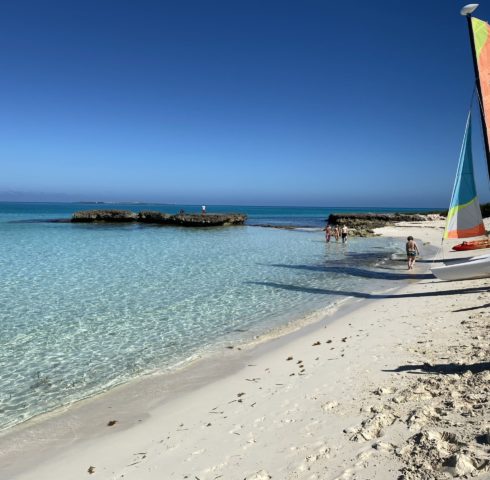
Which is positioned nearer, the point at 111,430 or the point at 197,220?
the point at 111,430

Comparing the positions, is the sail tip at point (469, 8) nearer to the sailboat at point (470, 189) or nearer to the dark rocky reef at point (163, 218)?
the sailboat at point (470, 189)

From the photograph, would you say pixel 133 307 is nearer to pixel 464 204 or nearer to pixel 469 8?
pixel 464 204

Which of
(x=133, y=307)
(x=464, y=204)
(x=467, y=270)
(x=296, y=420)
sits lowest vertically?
(x=133, y=307)

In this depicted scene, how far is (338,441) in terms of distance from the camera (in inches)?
174

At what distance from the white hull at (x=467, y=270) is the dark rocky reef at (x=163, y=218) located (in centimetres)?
4785

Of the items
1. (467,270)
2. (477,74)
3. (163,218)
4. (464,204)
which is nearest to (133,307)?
(467,270)

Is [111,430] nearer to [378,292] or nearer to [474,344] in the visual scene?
[474,344]

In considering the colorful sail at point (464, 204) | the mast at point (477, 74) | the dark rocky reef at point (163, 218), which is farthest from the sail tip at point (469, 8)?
the dark rocky reef at point (163, 218)

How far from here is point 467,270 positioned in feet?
→ 39.7

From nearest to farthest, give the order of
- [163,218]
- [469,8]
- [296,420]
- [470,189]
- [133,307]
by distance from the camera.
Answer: [296,420] → [469,8] → [470,189] → [133,307] → [163,218]

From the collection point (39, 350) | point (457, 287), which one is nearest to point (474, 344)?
point (457, 287)

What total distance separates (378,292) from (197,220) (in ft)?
148

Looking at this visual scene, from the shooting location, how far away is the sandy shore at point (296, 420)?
3.98 metres

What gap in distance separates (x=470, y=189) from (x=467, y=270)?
9.40 ft
